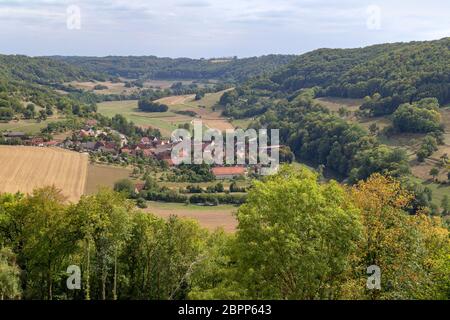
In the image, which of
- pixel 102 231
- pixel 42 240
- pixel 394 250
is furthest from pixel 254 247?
pixel 42 240

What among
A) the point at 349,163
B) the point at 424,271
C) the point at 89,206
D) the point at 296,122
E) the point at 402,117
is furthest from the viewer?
the point at 296,122

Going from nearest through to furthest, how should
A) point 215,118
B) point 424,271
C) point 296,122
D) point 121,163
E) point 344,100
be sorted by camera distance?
point 424,271 < point 121,163 < point 296,122 < point 344,100 < point 215,118

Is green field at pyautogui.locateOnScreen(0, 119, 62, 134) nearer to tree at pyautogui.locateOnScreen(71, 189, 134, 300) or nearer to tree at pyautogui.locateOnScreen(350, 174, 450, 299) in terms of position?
tree at pyautogui.locateOnScreen(71, 189, 134, 300)

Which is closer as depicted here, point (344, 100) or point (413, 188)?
point (413, 188)

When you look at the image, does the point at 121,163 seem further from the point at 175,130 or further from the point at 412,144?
the point at 412,144

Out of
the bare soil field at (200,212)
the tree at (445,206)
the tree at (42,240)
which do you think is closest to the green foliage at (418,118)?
the tree at (445,206)

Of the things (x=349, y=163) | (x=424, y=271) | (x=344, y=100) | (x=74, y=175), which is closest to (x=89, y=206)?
(x=424, y=271)

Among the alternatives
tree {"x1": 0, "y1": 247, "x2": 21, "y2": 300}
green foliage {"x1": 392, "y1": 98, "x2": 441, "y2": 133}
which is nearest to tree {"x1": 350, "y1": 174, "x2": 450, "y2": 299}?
tree {"x1": 0, "y1": 247, "x2": 21, "y2": 300}
